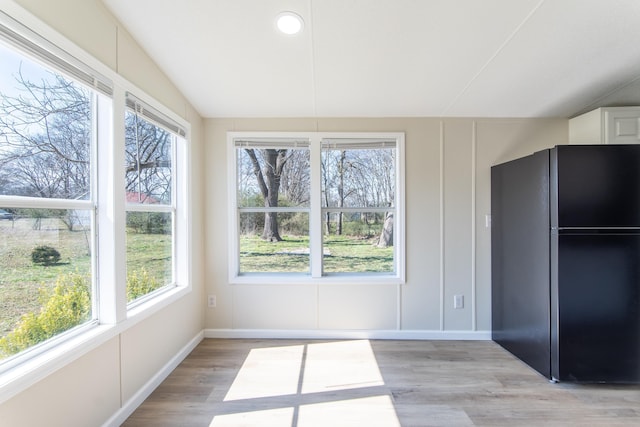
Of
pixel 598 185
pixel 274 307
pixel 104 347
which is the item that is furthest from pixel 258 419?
pixel 598 185

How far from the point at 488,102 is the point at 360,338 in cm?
258

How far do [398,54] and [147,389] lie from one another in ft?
9.75

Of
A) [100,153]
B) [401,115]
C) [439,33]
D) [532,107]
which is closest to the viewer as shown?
[100,153]

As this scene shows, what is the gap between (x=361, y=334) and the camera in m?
3.04

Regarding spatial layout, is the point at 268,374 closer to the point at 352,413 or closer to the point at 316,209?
the point at 352,413

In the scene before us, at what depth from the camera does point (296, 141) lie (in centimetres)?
308

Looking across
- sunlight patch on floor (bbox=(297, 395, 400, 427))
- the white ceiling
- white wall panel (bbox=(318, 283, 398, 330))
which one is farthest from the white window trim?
white wall panel (bbox=(318, 283, 398, 330))

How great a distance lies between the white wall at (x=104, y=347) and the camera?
131 centimetres

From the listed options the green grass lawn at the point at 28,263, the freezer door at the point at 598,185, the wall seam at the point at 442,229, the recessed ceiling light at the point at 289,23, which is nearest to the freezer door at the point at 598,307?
the freezer door at the point at 598,185

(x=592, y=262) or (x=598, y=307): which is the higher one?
(x=592, y=262)

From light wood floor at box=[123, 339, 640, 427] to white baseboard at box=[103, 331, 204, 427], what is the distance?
41 mm

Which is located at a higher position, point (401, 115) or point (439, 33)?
point (439, 33)

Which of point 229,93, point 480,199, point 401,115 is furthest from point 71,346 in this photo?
point 480,199

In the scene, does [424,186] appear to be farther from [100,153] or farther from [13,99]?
[13,99]
